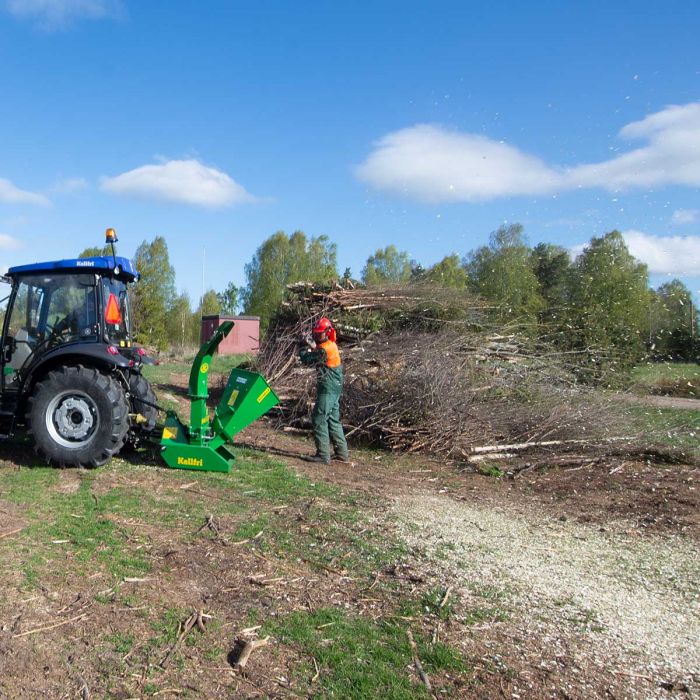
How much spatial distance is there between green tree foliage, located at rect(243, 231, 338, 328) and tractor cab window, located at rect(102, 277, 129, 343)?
32.7 meters

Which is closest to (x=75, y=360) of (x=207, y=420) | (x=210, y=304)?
(x=207, y=420)

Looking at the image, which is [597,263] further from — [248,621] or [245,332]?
[248,621]

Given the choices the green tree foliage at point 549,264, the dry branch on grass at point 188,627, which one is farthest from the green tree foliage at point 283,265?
the dry branch on grass at point 188,627

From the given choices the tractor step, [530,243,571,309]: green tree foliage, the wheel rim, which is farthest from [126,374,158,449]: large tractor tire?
[530,243,571,309]: green tree foliage

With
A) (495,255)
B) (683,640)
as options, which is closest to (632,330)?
(683,640)

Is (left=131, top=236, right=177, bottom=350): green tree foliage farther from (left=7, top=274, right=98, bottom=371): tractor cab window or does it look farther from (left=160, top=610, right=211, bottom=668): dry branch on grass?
(left=160, top=610, right=211, bottom=668): dry branch on grass

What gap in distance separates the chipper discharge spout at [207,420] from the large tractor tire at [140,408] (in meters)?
0.55

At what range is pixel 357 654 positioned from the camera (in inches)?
141

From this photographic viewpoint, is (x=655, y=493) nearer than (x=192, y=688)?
No

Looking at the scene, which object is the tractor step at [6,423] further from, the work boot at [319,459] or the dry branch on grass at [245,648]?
the dry branch on grass at [245,648]

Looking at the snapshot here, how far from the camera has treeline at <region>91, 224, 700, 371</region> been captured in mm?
14039

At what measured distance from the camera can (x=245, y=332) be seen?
3341 centimetres

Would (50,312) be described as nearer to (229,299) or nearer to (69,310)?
(69,310)

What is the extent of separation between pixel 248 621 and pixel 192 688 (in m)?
0.74
